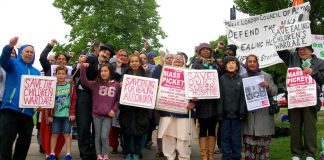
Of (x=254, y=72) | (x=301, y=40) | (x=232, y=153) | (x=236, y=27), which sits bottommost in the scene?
(x=232, y=153)

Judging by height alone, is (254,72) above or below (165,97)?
above

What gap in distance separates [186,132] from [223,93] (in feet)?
3.33

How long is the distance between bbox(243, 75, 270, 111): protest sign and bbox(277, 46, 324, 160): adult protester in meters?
0.57

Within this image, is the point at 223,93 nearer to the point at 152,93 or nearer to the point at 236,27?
the point at 152,93

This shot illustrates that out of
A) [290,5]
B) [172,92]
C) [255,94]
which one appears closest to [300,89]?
[255,94]

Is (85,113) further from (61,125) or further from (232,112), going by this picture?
(232,112)

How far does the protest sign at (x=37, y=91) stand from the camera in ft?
21.0

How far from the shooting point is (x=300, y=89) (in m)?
6.99

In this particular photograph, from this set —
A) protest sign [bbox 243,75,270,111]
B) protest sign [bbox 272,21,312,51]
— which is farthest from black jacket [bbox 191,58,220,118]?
protest sign [bbox 272,21,312,51]

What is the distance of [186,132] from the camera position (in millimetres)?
7363

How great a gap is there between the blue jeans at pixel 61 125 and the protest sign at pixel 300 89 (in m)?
4.16

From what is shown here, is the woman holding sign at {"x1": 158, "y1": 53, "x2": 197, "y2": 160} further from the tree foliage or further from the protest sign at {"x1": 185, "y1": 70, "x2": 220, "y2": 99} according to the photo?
the tree foliage

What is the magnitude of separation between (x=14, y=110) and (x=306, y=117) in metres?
5.02

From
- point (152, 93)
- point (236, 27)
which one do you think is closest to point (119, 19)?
point (236, 27)
